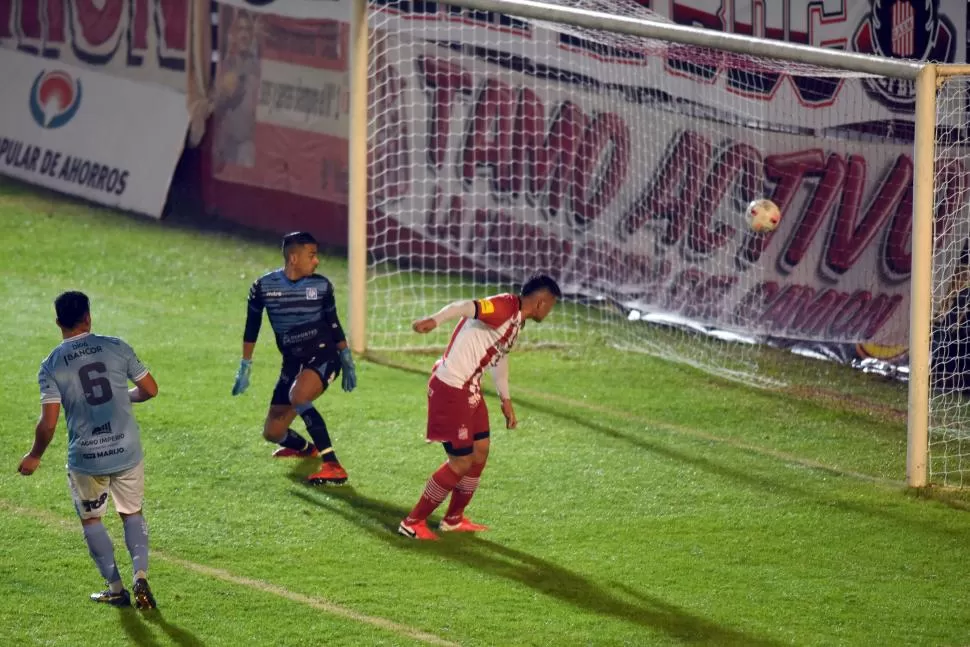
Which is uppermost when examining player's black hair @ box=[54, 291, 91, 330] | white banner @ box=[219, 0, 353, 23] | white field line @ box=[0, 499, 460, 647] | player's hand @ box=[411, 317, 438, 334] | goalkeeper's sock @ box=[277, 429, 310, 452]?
white banner @ box=[219, 0, 353, 23]

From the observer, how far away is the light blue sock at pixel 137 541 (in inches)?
267

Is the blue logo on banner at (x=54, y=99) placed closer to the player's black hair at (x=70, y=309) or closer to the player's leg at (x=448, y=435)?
the player's leg at (x=448, y=435)

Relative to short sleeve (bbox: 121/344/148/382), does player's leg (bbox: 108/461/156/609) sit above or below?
below

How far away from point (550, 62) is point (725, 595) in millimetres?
8469

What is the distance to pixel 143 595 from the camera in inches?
266

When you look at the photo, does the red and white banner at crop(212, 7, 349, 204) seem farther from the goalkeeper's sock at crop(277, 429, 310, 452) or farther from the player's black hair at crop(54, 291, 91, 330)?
the player's black hair at crop(54, 291, 91, 330)

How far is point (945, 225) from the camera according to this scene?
1109cm

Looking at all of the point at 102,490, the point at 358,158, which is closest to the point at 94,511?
the point at 102,490

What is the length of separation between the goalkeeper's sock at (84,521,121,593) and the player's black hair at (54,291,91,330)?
932mm

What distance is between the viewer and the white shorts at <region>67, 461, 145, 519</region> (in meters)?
6.69

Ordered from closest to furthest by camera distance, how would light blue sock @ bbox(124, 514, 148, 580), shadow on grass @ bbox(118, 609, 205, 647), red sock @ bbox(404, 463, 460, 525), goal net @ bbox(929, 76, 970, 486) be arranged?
shadow on grass @ bbox(118, 609, 205, 647), light blue sock @ bbox(124, 514, 148, 580), red sock @ bbox(404, 463, 460, 525), goal net @ bbox(929, 76, 970, 486)

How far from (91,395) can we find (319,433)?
2.49m

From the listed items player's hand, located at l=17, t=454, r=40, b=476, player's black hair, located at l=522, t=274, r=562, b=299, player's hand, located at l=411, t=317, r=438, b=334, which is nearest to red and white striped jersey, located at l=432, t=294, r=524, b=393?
player's black hair, located at l=522, t=274, r=562, b=299

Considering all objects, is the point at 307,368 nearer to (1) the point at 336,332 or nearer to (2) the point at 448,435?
(1) the point at 336,332
